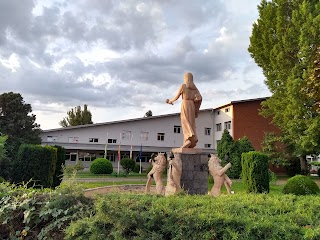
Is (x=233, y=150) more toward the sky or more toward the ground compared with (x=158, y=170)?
more toward the sky

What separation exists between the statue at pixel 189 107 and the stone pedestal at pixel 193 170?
0.44 m

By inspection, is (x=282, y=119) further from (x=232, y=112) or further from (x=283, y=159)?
(x=232, y=112)

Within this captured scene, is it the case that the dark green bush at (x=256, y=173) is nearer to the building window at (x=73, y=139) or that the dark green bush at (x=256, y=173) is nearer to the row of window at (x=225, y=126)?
the row of window at (x=225, y=126)

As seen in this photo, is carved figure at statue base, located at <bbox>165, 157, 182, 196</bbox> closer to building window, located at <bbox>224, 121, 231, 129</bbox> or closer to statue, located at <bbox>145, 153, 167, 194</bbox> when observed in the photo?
statue, located at <bbox>145, 153, 167, 194</bbox>

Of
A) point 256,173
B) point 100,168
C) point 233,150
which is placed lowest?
point 100,168

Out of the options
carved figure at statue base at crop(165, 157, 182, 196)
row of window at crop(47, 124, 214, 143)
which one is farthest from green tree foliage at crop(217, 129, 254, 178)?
carved figure at statue base at crop(165, 157, 182, 196)

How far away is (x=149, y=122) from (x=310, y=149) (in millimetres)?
18655

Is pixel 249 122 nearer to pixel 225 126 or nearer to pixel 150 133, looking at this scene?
pixel 225 126

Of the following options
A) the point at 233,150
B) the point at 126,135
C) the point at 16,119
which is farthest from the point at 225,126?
the point at 16,119

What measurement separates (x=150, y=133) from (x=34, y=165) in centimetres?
2318

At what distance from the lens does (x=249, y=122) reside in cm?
3375

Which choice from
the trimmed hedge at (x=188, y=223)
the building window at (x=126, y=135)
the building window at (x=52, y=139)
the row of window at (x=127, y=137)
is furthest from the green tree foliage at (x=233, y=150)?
the trimmed hedge at (x=188, y=223)

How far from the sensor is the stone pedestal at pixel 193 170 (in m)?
9.59

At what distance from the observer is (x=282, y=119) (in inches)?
1008
